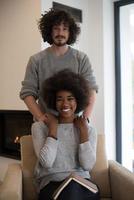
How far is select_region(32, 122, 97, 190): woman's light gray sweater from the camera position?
1.69m

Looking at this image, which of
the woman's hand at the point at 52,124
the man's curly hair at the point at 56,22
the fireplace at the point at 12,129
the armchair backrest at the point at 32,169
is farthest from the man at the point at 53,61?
the fireplace at the point at 12,129

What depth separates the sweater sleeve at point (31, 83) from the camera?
1975 mm

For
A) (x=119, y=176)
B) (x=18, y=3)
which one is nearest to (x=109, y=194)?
(x=119, y=176)

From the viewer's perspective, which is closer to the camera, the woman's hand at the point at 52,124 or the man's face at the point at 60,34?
the woman's hand at the point at 52,124

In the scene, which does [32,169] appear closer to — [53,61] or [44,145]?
[44,145]

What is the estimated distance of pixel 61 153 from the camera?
5.75 ft

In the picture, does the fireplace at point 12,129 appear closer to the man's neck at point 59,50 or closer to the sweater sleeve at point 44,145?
the man's neck at point 59,50

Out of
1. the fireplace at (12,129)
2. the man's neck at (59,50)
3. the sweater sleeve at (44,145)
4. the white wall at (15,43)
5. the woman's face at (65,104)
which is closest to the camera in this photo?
the sweater sleeve at (44,145)

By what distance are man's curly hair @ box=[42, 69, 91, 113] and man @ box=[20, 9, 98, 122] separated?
0.09 m

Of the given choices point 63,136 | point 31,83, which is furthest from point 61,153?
point 31,83

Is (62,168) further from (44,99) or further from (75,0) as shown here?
(75,0)

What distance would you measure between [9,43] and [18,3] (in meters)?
0.44

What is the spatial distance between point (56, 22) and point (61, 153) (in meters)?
0.83

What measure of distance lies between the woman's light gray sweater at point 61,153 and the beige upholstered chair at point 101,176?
115 mm
